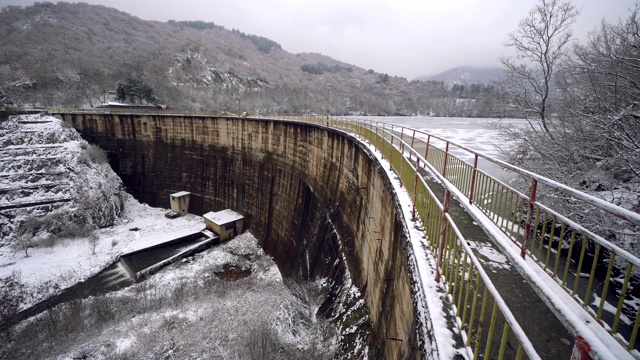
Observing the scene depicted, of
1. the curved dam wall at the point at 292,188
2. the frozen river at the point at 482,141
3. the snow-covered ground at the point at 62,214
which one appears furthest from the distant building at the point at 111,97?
the frozen river at the point at 482,141

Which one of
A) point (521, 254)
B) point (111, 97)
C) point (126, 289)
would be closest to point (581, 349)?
point (521, 254)

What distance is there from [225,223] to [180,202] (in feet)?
28.6

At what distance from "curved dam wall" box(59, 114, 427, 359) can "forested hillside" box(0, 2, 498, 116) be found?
9.67m

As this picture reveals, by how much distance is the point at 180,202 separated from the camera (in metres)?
33.0

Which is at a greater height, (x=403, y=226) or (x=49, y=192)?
(x=403, y=226)

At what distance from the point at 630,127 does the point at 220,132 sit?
30.7 m

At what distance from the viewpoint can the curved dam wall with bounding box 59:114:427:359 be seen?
7875 mm

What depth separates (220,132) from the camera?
32062mm

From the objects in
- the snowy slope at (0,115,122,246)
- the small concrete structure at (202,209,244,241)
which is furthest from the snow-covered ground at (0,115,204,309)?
the small concrete structure at (202,209,244,241)

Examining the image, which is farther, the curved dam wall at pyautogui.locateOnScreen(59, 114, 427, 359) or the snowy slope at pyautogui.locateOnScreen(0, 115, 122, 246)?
the snowy slope at pyautogui.locateOnScreen(0, 115, 122, 246)

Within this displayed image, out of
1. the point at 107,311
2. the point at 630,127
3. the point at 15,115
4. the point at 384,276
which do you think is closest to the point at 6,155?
the point at 15,115

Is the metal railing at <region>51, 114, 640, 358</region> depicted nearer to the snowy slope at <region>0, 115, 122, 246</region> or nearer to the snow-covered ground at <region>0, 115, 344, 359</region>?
the snow-covered ground at <region>0, 115, 344, 359</region>

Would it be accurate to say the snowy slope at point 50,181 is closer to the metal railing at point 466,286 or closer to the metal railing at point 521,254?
the metal railing at point 521,254

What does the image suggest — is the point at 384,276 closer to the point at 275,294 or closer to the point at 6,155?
the point at 275,294
